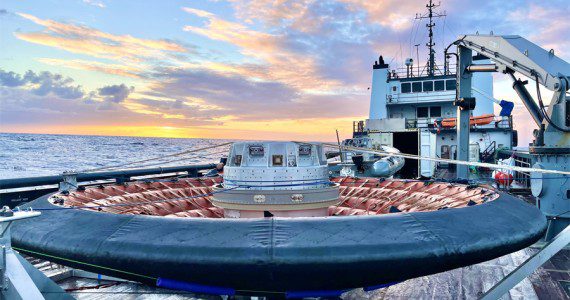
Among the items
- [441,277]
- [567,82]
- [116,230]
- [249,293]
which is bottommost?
[441,277]

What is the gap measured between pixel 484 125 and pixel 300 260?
32719 millimetres

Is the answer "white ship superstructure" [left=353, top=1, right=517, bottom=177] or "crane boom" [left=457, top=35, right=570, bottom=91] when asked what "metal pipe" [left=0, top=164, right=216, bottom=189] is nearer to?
"crane boom" [left=457, top=35, right=570, bottom=91]

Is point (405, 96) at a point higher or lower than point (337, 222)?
higher

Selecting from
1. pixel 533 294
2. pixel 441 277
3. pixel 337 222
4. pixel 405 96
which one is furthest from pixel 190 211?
pixel 405 96

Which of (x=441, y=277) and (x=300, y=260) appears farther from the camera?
(x=441, y=277)

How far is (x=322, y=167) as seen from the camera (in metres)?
7.06

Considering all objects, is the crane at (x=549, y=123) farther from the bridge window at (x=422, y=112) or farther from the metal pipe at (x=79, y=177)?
the bridge window at (x=422, y=112)

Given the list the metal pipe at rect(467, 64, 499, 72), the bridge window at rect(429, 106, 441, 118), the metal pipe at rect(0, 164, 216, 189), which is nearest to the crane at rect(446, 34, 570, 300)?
the metal pipe at rect(467, 64, 499, 72)

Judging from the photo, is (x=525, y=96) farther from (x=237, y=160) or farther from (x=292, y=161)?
(x=237, y=160)

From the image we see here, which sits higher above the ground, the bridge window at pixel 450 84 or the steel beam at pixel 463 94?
the bridge window at pixel 450 84

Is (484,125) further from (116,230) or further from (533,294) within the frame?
(116,230)

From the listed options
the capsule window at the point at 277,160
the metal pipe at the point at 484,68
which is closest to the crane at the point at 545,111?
the metal pipe at the point at 484,68

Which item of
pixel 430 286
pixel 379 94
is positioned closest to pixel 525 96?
pixel 430 286

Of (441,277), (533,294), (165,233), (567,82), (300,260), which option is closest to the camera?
(300,260)
